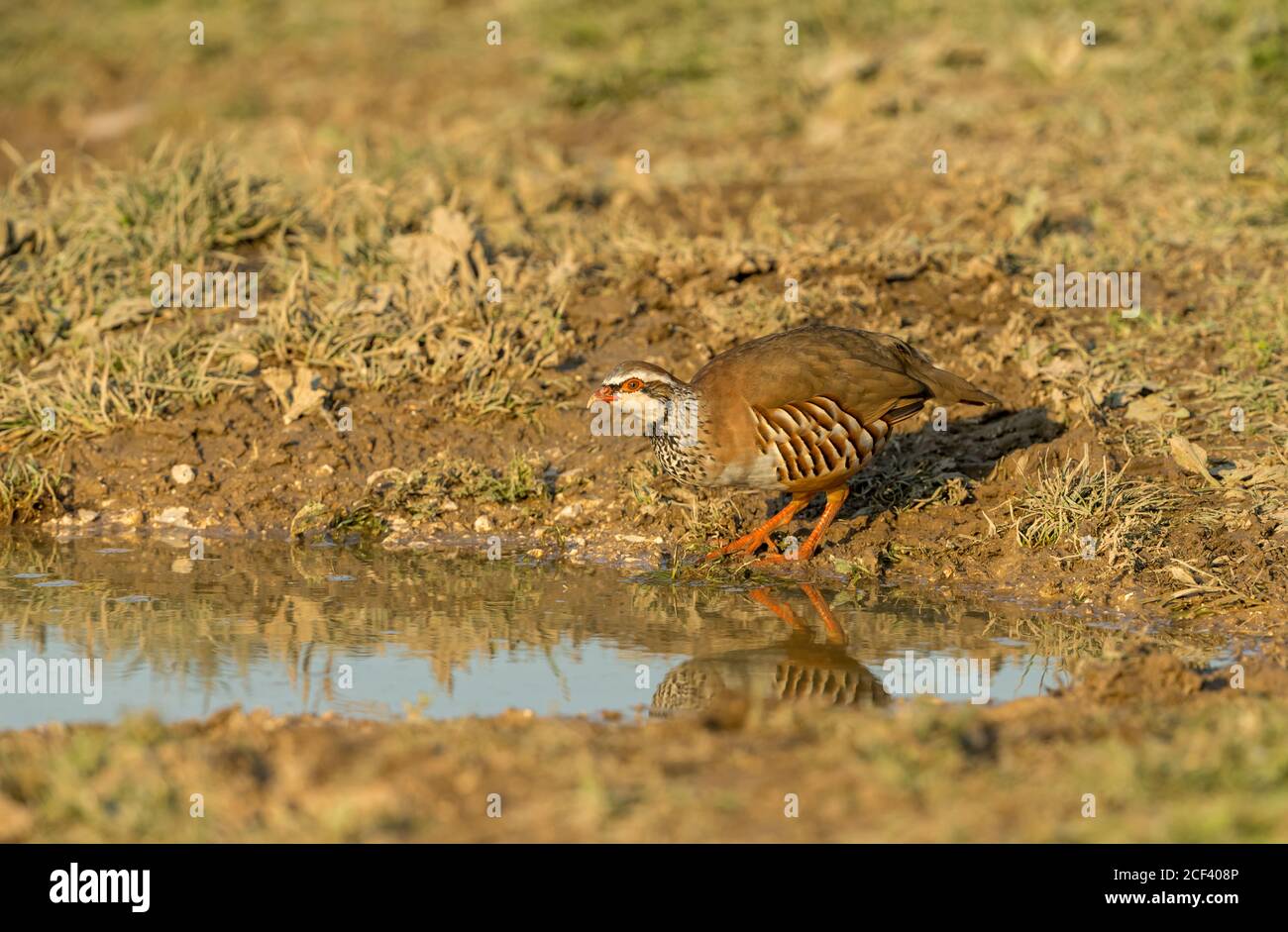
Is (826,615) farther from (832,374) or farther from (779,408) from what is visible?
(832,374)

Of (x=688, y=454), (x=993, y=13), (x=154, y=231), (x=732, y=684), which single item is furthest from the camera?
(x=993, y=13)

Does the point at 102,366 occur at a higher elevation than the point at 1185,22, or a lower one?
lower

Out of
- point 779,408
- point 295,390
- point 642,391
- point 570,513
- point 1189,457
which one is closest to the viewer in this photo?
point 779,408

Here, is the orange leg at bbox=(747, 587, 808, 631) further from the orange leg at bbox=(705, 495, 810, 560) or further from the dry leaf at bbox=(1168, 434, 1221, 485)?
the dry leaf at bbox=(1168, 434, 1221, 485)

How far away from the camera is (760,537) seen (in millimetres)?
6848

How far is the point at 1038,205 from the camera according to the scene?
9.34m

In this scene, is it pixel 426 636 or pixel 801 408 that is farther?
pixel 801 408

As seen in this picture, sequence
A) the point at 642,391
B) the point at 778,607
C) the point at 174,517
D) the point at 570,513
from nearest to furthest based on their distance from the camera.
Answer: the point at 778,607
the point at 642,391
the point at 570,513
the point at 174,517

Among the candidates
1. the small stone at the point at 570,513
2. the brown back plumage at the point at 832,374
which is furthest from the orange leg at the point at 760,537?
the small stone at the point at 570,513

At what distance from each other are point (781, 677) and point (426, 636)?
1316mm

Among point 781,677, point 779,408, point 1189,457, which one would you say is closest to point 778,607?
point 779,408

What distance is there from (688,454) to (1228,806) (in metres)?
3.17
